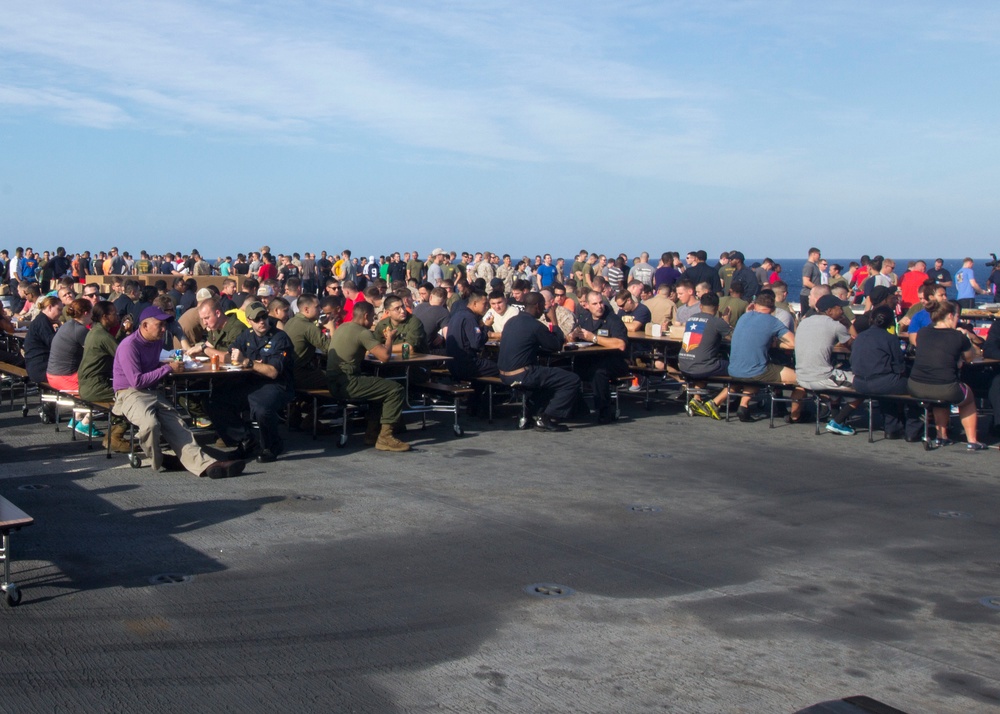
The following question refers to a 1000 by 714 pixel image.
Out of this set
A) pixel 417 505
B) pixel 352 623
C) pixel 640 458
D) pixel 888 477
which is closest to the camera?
pixel 352 623

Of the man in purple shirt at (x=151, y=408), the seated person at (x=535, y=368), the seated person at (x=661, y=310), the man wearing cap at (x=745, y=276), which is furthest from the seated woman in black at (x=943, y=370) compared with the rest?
the man wearing cap at (x=745, y=276)

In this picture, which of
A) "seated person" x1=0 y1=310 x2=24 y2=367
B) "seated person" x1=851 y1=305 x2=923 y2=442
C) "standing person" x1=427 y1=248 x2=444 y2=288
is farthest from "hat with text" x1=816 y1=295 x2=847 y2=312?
"standing person" x1=427 y1=248 x2=444 y2=288

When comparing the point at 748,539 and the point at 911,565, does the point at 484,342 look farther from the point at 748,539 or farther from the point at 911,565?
the point at 911,565

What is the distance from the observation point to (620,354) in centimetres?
1306

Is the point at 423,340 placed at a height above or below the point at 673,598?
above

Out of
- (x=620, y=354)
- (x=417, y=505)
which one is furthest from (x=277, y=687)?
(x=620, y=354)

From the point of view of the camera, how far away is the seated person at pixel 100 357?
9750 mm

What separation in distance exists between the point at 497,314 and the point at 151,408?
586cm

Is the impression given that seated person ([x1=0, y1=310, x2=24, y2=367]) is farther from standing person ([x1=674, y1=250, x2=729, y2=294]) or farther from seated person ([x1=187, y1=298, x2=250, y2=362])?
standing person ([x1=674, y1=250, x2=729, y2=294])

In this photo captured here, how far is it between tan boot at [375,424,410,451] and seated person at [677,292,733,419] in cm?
421

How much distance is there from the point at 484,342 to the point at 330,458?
320 centimetres

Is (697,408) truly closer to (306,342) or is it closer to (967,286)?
(306,342)

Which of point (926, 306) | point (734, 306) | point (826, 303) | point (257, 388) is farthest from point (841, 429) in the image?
point (257, 388)

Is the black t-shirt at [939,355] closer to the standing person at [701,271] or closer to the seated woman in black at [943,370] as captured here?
the seated woman in black at [943,370]
